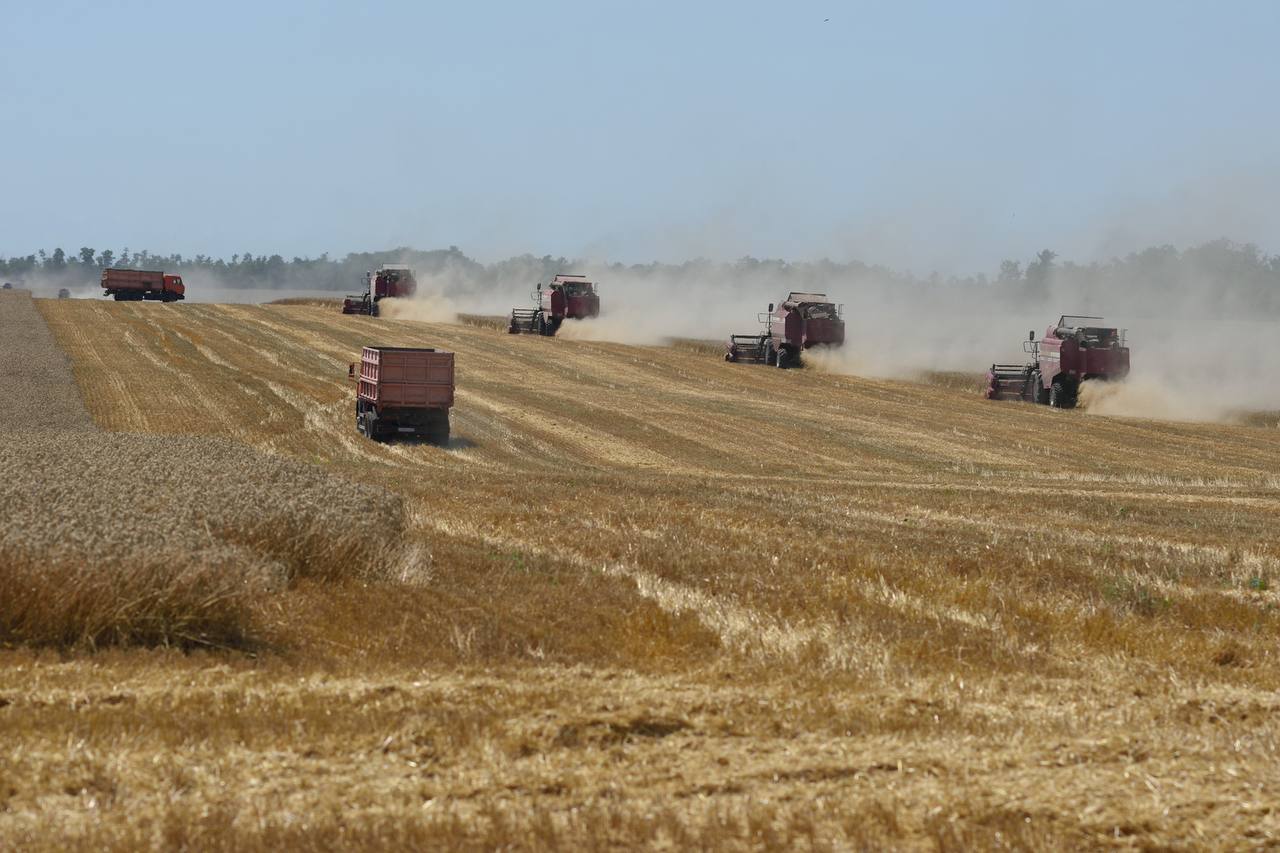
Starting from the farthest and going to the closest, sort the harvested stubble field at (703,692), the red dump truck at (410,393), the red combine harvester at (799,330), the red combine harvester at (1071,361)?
the red combine harvester at (799,330), the red combine harvester at (1071,361), the red dump truck at (410,393), the harvested stubble field at (703,692)

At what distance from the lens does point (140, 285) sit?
97812 millimetres

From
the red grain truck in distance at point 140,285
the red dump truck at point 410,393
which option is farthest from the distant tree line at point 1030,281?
the red dump truck at point 410,393

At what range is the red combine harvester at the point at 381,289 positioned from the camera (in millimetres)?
Answer: 89125

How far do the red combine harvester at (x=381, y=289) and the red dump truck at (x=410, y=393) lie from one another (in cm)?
5426

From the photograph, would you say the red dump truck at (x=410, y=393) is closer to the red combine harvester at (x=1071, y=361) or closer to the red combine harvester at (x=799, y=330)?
the red combine harvester at (x=1071, y=361)

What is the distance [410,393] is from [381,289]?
183ft

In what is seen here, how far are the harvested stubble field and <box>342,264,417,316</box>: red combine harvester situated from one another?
226 feet

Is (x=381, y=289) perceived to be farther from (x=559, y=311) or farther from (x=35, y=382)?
(x=35, y=382)

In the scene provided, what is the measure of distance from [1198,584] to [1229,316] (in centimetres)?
7435

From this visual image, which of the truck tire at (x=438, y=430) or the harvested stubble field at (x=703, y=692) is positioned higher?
the harvested stubble field at (x=703, y=692)

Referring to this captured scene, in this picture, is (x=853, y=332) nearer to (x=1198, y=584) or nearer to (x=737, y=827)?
(x=1198, y=584)

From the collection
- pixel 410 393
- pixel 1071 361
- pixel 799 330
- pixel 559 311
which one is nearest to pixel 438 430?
pixel 410 393

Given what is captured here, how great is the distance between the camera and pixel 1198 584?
544 inches

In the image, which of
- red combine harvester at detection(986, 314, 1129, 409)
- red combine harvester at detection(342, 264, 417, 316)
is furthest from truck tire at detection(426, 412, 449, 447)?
red combine harvester at detection(342, 264, 417, 316)
